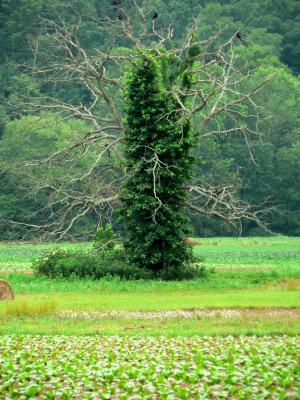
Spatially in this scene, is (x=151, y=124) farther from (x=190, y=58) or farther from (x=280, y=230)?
(x=280, y=230)

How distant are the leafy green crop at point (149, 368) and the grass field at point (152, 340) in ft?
0.08

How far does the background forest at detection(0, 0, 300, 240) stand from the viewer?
306 ft

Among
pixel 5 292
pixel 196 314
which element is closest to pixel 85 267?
pixel 5 292

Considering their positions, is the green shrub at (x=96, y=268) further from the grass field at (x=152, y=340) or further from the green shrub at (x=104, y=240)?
the grass field at (x=152, y=340)

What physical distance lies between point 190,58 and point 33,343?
24750 millimetres

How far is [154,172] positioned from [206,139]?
57392mm

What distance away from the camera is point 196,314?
29125 millimetres

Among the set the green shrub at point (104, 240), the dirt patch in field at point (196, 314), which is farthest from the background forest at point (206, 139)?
Answer: the dirt patch in field at point (196, 314)

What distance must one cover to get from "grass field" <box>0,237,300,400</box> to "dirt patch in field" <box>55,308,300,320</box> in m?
0.03

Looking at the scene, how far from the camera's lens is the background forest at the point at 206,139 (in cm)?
9319

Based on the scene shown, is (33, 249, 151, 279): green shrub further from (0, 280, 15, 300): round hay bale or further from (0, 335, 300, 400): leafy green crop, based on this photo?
(0, 335, 300, 400): leafy green crop

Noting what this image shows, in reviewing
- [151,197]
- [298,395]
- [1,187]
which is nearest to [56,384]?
[298,395]

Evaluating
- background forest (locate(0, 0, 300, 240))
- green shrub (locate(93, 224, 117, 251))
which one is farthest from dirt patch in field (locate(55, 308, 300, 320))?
background forest (locate(0, 0, 300, 240))

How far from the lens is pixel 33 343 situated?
2370 centimetres
